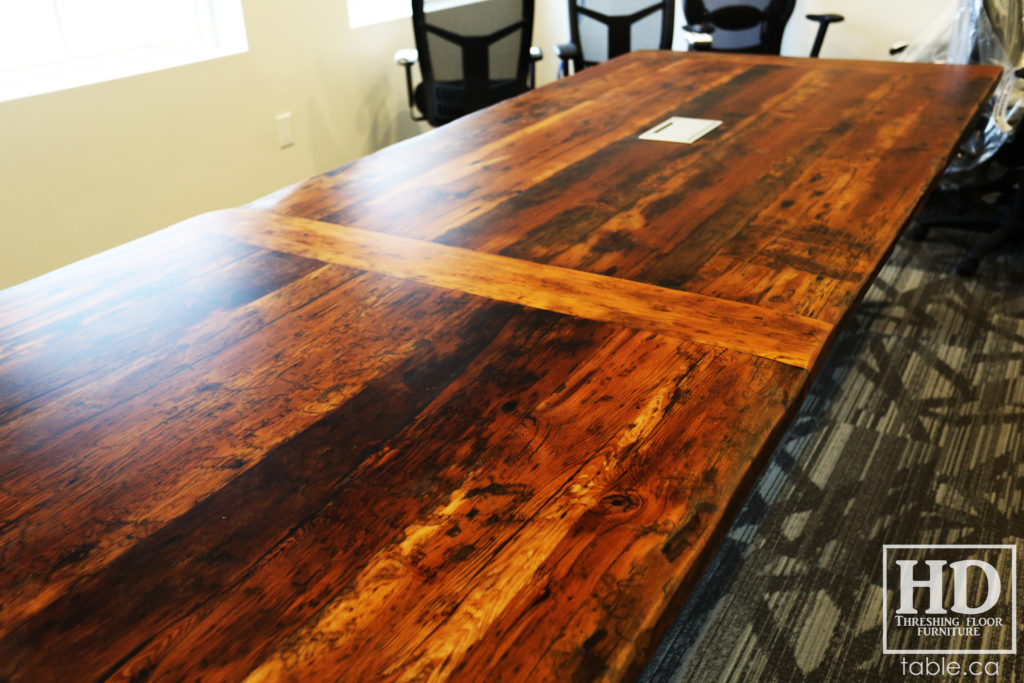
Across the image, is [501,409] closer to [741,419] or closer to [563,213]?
[741,419]

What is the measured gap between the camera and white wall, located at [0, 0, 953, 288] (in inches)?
107

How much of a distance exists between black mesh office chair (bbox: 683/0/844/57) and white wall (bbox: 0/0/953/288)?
701 mm

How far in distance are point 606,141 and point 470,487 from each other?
135 cm

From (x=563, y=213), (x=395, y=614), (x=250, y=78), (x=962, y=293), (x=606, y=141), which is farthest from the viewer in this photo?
(x=250, y=78)

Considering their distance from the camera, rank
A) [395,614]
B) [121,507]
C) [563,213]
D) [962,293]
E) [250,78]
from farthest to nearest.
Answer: [250,78] → [962,293] → [563,213] → [121,507] → [395,614]

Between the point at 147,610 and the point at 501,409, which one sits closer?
the point at 147,610

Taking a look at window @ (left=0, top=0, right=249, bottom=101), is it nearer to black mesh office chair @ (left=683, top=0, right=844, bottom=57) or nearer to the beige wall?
the beige wall

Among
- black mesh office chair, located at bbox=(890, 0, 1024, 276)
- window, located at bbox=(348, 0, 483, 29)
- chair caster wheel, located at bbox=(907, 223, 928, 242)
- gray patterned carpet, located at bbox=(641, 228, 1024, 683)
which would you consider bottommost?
gray patterned carpet, located at bbox=(641, 228, 1024, 683)

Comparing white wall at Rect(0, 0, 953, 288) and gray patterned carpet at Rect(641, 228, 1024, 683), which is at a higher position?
white wall at Rect(0, 0, 953, 288)

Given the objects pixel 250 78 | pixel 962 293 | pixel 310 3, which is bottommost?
pixel 962 293

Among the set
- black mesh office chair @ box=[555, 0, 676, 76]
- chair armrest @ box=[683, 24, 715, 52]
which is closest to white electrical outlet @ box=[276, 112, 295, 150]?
black mesh office chair @ box=[555, 0, 676, 76]

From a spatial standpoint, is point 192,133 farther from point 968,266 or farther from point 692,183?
point 968,266

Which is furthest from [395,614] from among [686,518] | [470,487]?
[686,518]

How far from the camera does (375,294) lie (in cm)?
128
